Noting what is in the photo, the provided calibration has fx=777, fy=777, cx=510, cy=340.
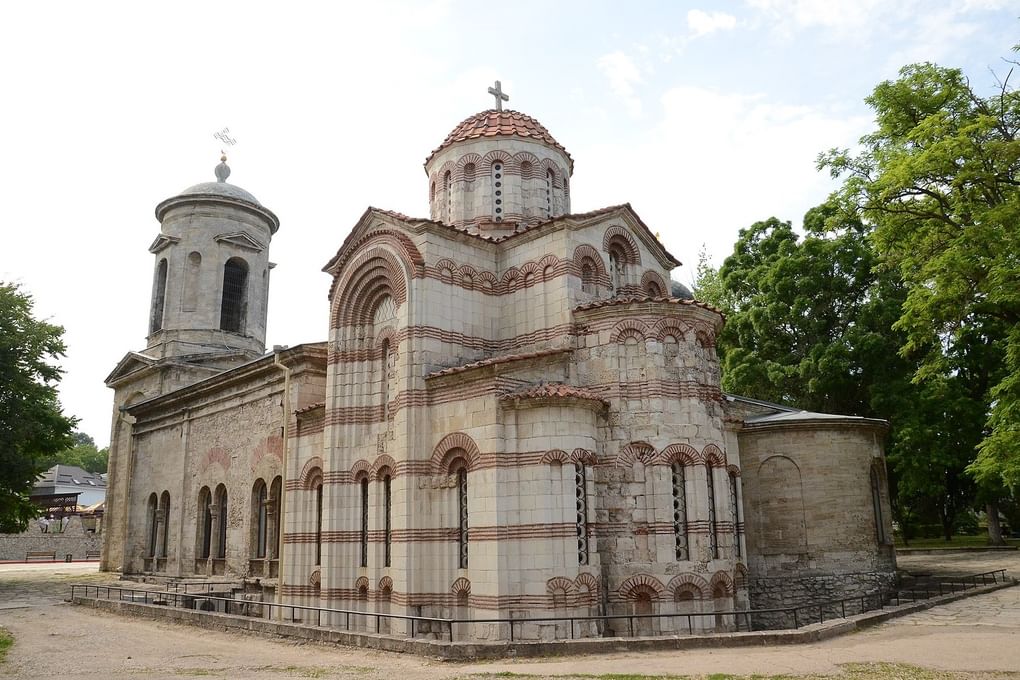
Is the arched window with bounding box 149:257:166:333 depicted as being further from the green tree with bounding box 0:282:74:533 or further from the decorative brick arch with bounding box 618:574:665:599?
the decorative brick arch with bounding box 618:574:665:599

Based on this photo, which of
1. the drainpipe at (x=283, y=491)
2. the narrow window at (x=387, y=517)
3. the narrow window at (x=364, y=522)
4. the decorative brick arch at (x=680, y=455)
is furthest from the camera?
the drainpipe at (x=283, y=491)

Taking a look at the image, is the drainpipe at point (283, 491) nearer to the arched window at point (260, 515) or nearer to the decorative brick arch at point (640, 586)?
the arched window at point (260, 515)

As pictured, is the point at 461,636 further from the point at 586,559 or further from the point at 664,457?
the point at 664,457

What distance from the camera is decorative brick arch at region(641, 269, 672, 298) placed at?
1817cm

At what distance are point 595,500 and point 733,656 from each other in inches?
155

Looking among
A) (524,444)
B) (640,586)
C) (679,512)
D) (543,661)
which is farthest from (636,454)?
(543,661)

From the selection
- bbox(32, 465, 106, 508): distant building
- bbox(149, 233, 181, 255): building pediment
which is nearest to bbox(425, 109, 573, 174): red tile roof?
bbox(149, 233, 181, 255): building pediment

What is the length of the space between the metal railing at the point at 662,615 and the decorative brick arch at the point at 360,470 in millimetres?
2748

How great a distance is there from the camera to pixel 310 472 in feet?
61.1

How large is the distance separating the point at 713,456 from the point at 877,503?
6445 millimetres

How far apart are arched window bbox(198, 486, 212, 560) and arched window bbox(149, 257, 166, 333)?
10583 millimetres

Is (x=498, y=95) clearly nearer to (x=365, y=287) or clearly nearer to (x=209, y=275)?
(x=365, y=287)

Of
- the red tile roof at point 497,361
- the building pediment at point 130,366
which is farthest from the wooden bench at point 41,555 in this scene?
the red tile roof at point 497,361

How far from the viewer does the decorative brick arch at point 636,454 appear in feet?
47.2
